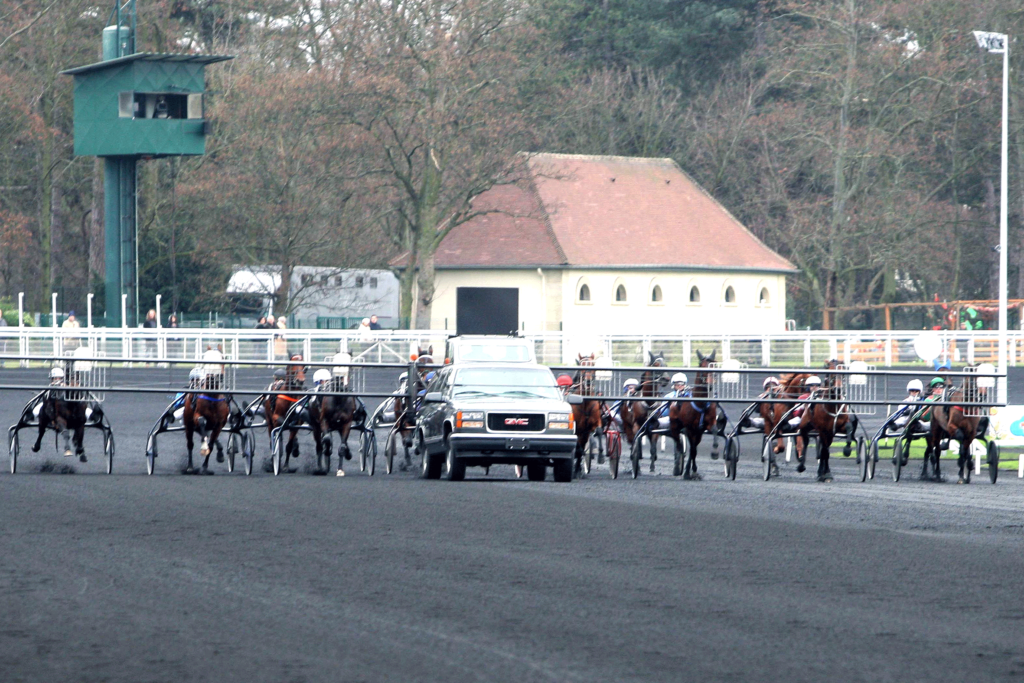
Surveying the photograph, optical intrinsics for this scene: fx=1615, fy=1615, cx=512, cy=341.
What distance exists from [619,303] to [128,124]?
21796 mm

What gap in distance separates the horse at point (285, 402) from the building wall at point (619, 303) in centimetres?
3531

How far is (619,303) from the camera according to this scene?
201ft

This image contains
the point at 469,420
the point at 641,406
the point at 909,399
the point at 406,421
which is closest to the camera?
the point at 469,420

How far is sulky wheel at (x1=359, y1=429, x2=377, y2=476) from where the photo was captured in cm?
2197

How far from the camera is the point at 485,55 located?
48.9 meters

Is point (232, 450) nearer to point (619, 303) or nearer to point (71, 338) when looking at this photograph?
point (71, 338)

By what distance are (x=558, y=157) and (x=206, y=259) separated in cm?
1562

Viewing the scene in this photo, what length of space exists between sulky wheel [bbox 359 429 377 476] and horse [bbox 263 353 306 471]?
92 cm

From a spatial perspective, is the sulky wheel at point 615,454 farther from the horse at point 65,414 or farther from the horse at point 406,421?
the horse at point 65,414

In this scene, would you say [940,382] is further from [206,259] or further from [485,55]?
[206,259]

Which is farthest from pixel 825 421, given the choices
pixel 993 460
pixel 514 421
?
pixel 514 421

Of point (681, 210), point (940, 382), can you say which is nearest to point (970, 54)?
point (681, 210)

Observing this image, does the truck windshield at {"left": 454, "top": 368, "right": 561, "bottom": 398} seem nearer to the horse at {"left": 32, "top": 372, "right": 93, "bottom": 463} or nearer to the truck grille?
the truck grille

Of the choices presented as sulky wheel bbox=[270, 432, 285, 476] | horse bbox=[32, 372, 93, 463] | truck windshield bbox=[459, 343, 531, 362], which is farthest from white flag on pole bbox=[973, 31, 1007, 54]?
horse bbox=[32, 372, 93, 463]
